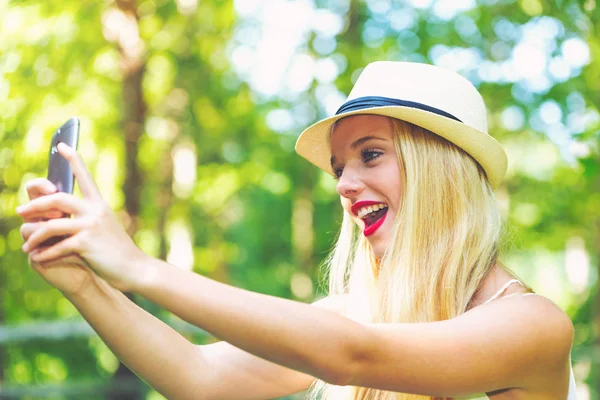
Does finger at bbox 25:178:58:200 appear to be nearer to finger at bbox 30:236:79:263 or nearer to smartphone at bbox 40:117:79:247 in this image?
smartphone at bbox 40:117:79:247

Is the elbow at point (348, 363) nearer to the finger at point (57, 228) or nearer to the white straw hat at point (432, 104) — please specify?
the finger at point (57, 228)

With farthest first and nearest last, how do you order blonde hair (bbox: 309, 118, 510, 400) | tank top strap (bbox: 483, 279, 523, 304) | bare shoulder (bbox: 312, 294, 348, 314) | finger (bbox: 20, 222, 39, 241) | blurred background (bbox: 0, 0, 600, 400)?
1. blurred background (bbox: 0, 0, 600, 400)
2. bare shoulder (bbox: 312, 294, 348, 314)
3. blonde hair (bbox: 309, 118, 510, 400)
4. tank top strap (bbox: 483, 279, 523, 304)
5. finger (bbox: 20, 222, 39, 241)

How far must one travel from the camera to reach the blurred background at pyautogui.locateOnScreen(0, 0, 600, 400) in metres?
6.93

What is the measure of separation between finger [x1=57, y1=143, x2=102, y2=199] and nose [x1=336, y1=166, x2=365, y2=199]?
0.96 metres

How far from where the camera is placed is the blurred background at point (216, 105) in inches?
273

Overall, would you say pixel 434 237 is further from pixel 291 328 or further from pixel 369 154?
pixel 291 328

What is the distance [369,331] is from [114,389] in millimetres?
5250

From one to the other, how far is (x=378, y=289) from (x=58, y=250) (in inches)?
46.2

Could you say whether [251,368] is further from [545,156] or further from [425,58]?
[545,156]

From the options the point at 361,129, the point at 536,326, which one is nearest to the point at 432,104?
the point at 361,129

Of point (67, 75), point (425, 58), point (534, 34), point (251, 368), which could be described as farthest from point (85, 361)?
point (251, 368)

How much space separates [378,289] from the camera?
225 centimetres

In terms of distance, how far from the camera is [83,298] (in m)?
1.68

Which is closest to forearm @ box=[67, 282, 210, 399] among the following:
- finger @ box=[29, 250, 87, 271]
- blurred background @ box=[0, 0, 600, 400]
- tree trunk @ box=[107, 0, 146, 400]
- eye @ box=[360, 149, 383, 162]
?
finger @ box=[29, 250, 87, 271]
